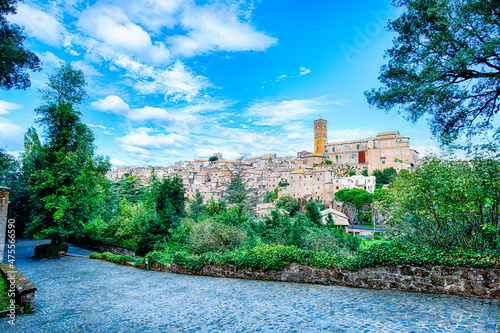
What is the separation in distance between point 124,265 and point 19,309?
A: 794 centimetres

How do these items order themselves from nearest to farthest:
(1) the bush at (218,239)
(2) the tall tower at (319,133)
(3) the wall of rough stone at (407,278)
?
(3) the wall of rough stone at (407,278), (1) the bush at (218,239), (2) the tall tower at (319,133)

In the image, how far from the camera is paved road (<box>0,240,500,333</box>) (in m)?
4.15

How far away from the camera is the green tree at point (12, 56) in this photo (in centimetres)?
496

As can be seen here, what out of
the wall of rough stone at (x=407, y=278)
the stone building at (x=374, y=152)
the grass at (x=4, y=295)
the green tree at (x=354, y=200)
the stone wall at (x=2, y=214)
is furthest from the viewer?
the stone building at (x=374, y=152)

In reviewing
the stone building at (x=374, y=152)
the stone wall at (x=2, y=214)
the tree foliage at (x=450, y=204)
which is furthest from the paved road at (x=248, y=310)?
the stone building at (x=374, y=152)

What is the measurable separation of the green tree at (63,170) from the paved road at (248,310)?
814cm

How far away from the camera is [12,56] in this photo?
4.96 meters

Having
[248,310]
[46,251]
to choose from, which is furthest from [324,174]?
[248,310]

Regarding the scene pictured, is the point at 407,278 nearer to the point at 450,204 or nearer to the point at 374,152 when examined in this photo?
the point at 450,204

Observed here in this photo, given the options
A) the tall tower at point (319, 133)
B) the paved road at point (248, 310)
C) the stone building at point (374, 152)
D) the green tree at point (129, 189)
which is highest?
the tall tower at point (319, 133)

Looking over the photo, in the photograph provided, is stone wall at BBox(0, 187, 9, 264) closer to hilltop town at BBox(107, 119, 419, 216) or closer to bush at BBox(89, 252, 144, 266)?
bush at BBox(89, 252, 144, 266)

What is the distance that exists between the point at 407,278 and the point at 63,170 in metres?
17.2

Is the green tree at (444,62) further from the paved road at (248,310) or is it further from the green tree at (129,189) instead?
the green tree at (129,189)

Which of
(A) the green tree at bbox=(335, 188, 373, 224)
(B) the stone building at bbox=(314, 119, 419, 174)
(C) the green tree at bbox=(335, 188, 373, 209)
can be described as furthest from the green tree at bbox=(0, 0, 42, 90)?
(B) the stone building at bbox=(314, 119, 419, 174)
